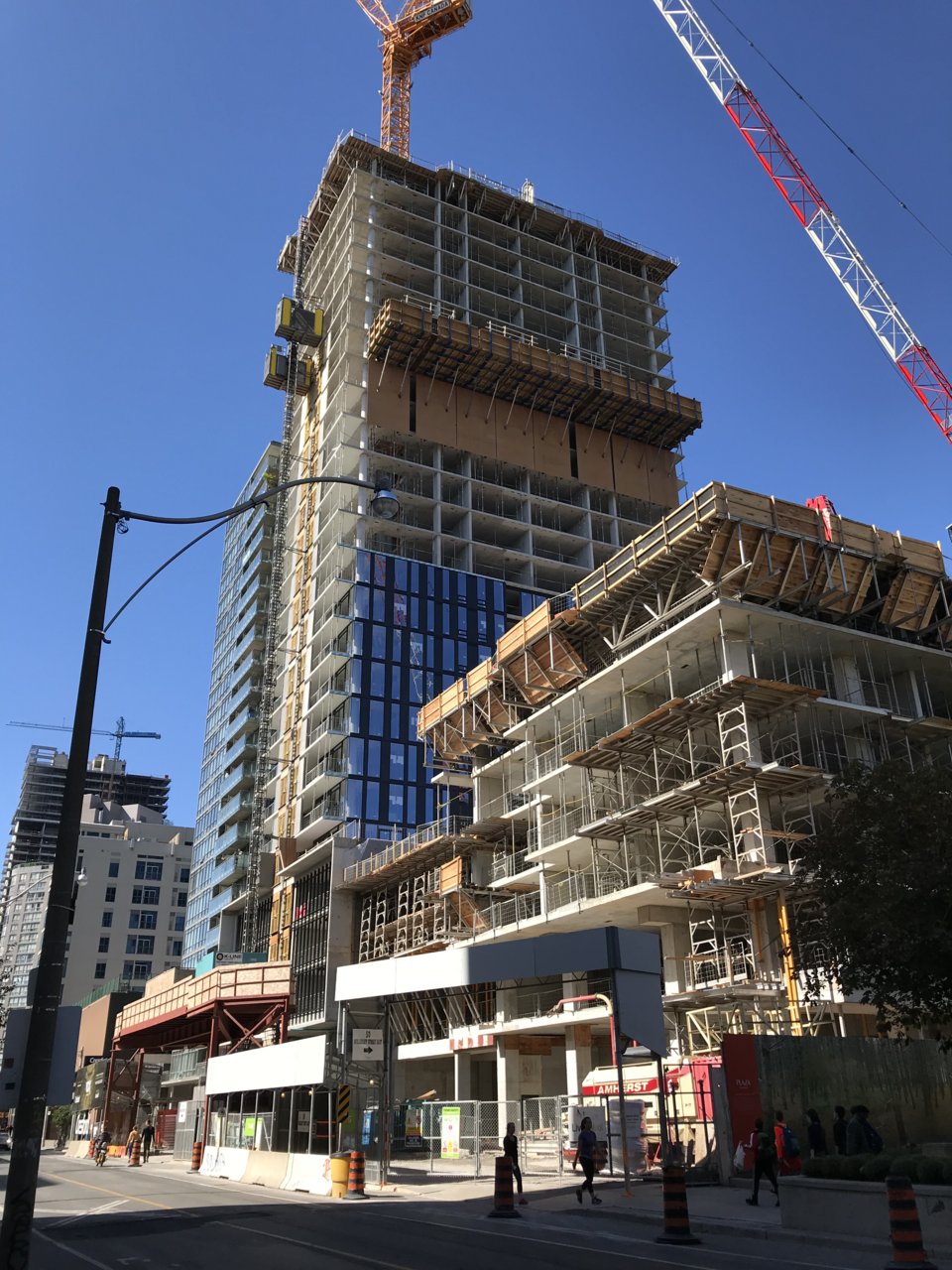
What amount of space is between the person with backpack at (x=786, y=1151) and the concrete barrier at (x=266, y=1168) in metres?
13.2

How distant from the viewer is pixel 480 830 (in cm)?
5447

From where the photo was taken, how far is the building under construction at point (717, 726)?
1405 inches

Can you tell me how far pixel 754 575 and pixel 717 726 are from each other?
6.17 metres

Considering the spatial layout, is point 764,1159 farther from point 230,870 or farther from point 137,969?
point 137,969

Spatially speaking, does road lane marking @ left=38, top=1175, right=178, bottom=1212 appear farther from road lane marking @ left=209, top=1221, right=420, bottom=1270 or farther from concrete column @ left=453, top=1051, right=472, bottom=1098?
concrete column @ left=453, top=1051, right=472, bottom=1098

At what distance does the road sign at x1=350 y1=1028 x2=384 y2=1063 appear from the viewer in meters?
28.1

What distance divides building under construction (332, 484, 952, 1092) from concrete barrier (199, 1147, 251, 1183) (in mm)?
15364

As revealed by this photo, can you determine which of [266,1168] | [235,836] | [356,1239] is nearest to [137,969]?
[235,836]

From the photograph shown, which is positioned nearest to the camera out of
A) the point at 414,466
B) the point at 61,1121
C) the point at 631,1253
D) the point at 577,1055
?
the point at 631,1253

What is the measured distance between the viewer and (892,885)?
20.0 meters

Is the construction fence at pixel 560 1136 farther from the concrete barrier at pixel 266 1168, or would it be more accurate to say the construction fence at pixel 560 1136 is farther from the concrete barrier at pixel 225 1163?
the concrete barrier at pixel 225 1163

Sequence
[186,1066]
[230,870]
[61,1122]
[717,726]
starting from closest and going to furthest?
1. [717,726]
2. [186,1066]
3. [61,1122]
4. [230,870]

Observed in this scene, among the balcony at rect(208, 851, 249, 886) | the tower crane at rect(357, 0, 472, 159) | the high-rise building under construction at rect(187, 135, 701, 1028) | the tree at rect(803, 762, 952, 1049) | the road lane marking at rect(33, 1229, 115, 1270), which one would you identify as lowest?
the road lane marking at rect(33, 1229, 115, 1270)

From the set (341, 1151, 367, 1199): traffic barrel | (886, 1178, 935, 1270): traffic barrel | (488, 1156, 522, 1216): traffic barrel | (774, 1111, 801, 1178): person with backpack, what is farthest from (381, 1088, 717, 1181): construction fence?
(886, 1178, 935, 1270): traffic barrel
